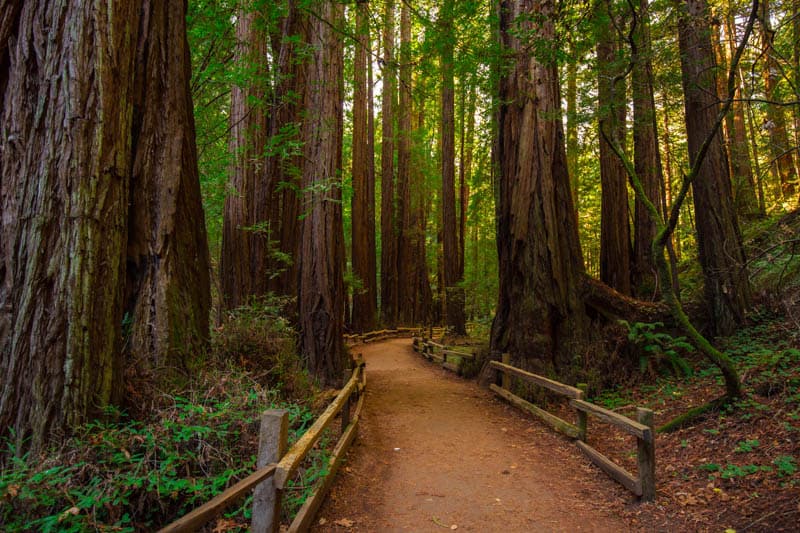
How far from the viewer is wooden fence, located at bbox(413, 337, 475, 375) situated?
12.6 m

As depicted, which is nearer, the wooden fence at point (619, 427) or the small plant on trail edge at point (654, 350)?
the wooden fence at point (619, 427)

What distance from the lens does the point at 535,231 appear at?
32.2 feet

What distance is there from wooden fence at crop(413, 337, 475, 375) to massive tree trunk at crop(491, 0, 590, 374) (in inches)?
90.1

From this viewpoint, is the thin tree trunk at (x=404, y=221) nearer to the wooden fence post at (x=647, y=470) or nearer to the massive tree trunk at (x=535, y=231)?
the massive tree trunk at (x=535, y=231)

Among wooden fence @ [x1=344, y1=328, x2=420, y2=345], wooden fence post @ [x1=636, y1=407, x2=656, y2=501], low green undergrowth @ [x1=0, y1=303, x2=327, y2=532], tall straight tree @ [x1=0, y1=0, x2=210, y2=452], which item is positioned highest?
tall straight tree @ [x1=0, y1=0, x2=210, y2=452]

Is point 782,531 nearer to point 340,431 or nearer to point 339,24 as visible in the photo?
point 340,431

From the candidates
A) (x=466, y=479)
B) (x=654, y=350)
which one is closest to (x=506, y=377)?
(x=654, y=350)

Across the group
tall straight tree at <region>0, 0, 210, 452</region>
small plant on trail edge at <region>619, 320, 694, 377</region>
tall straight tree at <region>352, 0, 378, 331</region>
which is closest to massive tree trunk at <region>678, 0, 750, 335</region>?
small plant on trail edge at <region>619, 320, 694, 377</region>

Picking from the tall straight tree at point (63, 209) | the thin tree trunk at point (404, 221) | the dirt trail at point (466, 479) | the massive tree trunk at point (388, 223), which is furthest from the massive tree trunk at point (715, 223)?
the thin tree trunk at point (404, 221)

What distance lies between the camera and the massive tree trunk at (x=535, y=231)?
31.5 feet

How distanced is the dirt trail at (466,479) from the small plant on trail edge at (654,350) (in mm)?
2580

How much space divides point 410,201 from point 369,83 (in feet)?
19.4

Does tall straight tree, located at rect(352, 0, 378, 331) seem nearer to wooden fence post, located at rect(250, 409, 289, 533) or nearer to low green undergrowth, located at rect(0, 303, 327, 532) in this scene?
low green undergrowth, located at rect(0, 303, 327, 532)

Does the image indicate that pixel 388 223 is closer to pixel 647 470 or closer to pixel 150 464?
pixel 647 470
